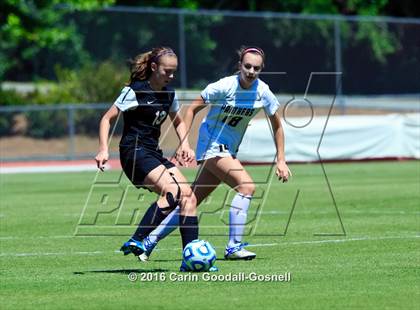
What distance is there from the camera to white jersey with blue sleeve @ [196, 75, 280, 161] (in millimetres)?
→ 11047

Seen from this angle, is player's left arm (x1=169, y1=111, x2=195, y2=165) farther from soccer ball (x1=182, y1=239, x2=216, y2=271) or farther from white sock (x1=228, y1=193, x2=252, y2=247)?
white sock (x1=228, y1=193, x2=252, y2=247)

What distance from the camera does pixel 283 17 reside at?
3688 cm

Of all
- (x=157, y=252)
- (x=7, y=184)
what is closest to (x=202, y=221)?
(x=157, y=252)

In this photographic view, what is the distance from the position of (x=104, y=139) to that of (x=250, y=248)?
9.10 feet

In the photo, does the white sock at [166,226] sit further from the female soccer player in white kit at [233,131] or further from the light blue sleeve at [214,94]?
the light blue sleeve at [214,94]

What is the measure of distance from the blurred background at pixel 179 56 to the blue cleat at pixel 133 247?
75.4 feet

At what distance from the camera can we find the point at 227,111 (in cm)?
1107

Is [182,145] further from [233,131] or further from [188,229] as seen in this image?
[233,131]

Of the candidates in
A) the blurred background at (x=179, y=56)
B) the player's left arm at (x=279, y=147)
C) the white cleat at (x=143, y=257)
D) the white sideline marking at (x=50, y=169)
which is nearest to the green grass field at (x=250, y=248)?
the white cleat at (x=143, y=257)

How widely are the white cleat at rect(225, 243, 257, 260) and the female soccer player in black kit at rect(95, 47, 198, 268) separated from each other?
905 mm

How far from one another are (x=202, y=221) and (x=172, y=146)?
17.6 meters

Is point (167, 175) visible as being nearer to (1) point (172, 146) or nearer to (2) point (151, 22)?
(1) point (172, 146)

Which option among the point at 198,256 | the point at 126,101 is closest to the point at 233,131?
the point at 126,101

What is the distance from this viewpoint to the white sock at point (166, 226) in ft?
34.0
